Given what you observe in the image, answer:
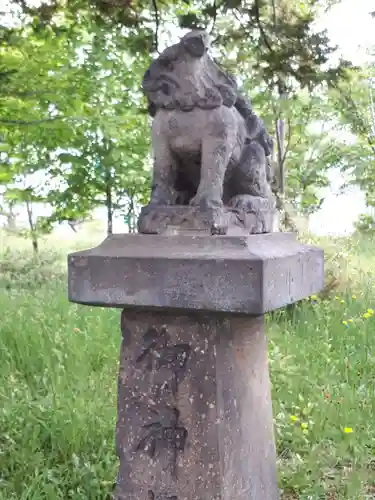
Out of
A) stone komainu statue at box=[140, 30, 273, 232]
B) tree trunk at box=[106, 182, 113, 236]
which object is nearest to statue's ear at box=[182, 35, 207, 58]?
stone komainu statue at box=[140, 30, 273, 232]

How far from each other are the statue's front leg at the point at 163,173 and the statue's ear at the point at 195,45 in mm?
303

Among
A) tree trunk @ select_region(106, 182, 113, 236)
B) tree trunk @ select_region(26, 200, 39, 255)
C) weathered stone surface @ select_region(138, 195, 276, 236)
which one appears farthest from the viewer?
tree trunk @ select_region(26, 200, 39, 255)

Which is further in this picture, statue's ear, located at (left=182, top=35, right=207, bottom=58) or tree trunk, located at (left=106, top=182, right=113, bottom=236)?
tree trunk, located at (left=106, top=182, right=113, bottom=236)

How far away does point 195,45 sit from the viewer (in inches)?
78.0

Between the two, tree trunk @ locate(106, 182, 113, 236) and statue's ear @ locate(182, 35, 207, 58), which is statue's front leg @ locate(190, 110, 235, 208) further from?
tree trunk @ locate(106, 182, 113, 236)

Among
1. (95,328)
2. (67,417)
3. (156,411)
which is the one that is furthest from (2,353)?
(156,411)

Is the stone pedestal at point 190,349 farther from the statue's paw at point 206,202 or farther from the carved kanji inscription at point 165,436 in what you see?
the statue's paw at point 206,202

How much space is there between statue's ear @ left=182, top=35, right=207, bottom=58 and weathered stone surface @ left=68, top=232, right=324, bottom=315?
629 millimetres

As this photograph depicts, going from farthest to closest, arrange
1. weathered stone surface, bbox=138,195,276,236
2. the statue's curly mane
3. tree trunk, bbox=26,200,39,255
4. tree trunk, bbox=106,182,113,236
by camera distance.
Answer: tree trunk, bbox=26,200,39,255
tree trunk, bbox=106,182,113,236
the statue's curly mane
weathered stone surface, bbox=138,195,276,236

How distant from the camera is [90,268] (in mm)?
1933

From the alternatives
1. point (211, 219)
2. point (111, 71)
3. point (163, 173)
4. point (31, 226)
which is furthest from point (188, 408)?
point (31, 226)

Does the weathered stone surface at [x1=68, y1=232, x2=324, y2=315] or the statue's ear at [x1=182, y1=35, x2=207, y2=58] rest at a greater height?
the statue's ear at [x1=182, y1=35, x2=207, y2=58]

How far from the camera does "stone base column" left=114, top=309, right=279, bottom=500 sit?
1.94 metres

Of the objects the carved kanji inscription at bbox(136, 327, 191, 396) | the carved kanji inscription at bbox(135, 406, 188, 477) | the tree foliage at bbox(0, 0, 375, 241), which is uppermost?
the tree foliage at bbox(0, 0, 375, 241)
